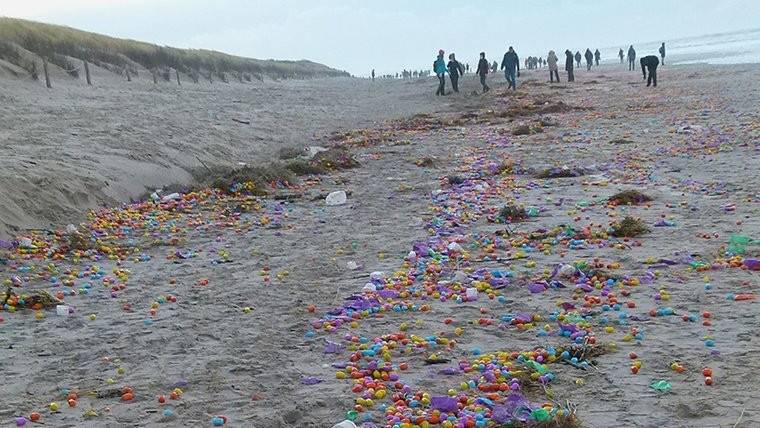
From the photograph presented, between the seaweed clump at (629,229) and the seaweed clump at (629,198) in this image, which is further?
the seaweed clump at (629,198)

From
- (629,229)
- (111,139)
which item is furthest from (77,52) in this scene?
(629,229)

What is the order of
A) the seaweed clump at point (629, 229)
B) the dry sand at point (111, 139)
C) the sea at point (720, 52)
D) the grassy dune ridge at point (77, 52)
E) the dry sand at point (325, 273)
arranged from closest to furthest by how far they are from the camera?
the dry sand at point (325, 273), the seaweed clump at point (629, 229), the dry sand at point (111, 139), the grassy dune ridge at point (77, 52), the sea at point (720, 52)

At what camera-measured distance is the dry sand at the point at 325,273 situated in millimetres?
3975

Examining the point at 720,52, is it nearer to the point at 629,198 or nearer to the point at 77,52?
the point at 77,52

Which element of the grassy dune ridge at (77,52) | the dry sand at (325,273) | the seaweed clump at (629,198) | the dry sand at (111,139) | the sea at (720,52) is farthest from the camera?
the sea at (720,52)

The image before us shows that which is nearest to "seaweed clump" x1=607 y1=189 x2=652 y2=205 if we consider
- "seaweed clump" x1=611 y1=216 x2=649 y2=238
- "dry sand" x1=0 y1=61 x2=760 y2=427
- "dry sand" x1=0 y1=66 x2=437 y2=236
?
"dry sand" x1=0 y1=61 x2=760 y2=427

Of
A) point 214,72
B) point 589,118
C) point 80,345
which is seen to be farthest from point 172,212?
point 214,72

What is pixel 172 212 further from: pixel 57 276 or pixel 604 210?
pixel 604 210

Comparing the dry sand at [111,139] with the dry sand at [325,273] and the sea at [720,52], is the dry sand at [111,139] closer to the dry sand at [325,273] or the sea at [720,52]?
the dry sand at [325,273]

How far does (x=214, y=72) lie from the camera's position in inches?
2122

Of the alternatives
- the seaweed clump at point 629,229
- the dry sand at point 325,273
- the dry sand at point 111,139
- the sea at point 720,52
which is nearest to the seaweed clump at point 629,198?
the dry sand at point 325,273

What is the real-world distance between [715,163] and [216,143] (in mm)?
10161

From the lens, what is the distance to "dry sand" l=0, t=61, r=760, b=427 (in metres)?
3.97

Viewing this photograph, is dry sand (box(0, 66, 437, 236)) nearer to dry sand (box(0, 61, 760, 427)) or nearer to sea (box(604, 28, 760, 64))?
dry sand (box(0, 61, 760, 427))
